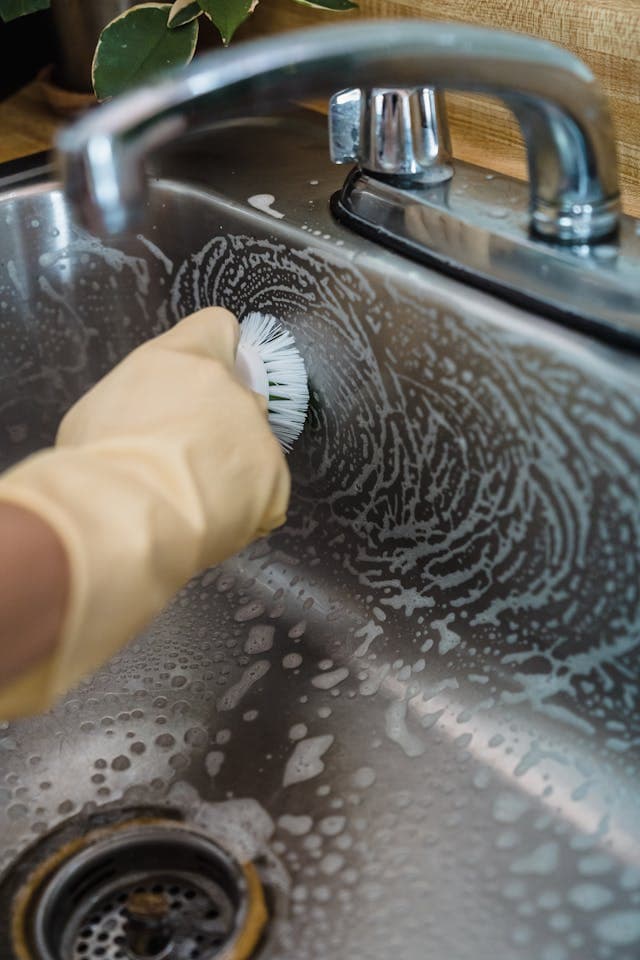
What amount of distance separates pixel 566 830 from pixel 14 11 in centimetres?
61

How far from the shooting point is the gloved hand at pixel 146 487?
1.31 ft

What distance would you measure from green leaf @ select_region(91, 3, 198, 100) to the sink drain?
16.8 inches

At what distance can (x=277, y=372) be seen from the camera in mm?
580

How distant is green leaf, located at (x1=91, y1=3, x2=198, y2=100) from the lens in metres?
0.66

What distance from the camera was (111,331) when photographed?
2.30ft

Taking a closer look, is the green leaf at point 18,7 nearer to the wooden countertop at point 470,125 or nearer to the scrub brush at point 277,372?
the wooden countertop at point 470,125

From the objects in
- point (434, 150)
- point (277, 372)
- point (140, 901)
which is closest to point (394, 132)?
point (434, 150)

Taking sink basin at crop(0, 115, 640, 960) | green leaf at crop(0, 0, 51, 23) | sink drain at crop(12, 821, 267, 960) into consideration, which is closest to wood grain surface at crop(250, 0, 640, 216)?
sink basin at crop(0, 115, 640, 960)

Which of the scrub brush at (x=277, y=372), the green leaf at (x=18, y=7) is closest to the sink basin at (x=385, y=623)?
the scrub brush at (x=277, y=372)

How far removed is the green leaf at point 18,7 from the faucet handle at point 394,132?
0.28 meters

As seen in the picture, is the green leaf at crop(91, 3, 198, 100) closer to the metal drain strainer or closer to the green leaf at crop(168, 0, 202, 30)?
the green leaf at crop(168, 0, 202, 30)

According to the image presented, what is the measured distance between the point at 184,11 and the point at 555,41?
22 centimetres

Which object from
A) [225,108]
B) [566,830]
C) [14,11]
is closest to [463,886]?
[566,830]

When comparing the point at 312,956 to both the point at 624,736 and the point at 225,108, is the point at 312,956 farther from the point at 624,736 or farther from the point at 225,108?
the point at 225,108
